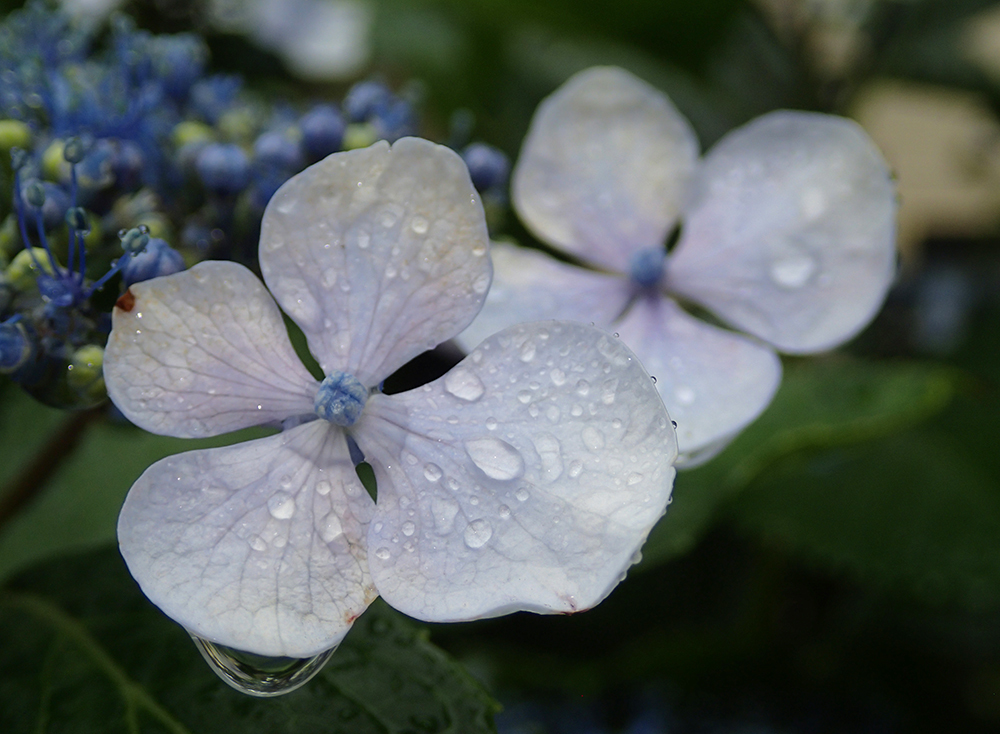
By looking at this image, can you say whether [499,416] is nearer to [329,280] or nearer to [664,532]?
[329,280]

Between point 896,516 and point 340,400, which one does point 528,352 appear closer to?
point 340,400

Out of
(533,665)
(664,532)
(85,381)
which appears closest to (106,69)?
(85,381)

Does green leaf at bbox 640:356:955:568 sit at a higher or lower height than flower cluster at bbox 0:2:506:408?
lower

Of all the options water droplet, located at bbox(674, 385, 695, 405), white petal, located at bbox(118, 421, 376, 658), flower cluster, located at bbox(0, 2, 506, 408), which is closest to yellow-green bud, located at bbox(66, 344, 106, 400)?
flower cluster, located at bbox(0, 2, 506, 408)

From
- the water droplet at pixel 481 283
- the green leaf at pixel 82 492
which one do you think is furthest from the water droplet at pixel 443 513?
the green leaf at pixel 82 492

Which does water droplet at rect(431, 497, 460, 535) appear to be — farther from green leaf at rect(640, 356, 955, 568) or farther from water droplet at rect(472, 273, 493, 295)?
green leaf at rect(640, 356, 955, 568)

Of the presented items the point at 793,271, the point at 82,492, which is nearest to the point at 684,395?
the point at 793,271
